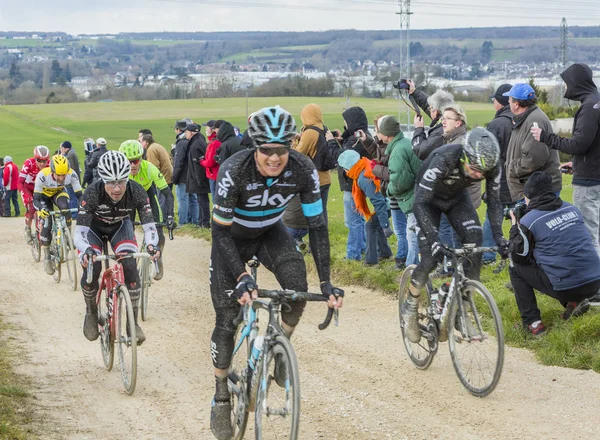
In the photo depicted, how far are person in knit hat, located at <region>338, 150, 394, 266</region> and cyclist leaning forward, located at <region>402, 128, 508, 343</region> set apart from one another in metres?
3.74

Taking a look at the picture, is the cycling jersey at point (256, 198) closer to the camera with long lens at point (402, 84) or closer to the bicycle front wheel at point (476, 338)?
the bicycle front wheel at point (476, 338)

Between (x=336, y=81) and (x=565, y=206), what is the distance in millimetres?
99345

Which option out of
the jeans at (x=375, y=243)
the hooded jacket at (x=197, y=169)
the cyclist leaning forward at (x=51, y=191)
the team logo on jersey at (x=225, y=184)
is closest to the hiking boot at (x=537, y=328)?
the jeans at (x=375, y=243)

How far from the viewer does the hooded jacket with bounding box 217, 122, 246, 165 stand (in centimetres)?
1515

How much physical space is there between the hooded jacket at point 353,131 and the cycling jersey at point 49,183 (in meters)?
4.45

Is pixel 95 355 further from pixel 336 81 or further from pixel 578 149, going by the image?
pixel 336 81

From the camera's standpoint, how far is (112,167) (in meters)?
8.50

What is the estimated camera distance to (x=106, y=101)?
125 m

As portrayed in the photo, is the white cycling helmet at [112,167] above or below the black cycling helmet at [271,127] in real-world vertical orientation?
below

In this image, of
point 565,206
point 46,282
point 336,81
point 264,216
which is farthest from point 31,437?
point 336,81

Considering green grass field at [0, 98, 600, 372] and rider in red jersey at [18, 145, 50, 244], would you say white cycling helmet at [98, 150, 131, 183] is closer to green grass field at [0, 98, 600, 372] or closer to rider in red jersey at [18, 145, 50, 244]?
green grass field at [0, 98, 600, 372]

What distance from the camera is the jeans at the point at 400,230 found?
11.3 meters

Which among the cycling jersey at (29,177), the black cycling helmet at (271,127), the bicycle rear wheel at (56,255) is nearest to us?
the black cycling helmet at (271,127)

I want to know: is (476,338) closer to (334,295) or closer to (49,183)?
(334,295)
